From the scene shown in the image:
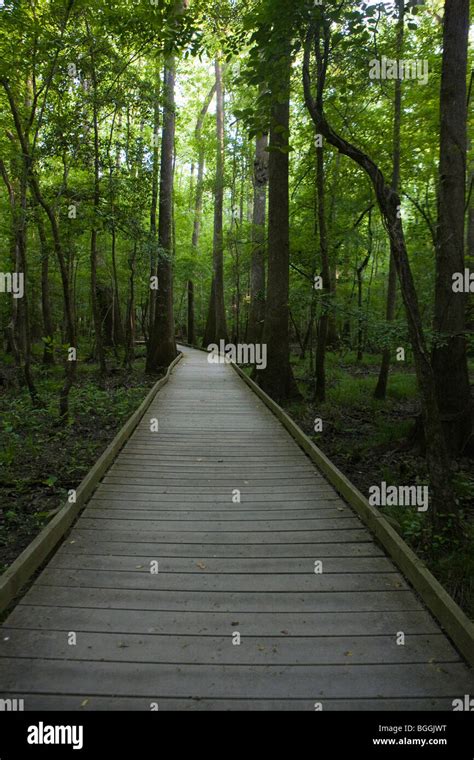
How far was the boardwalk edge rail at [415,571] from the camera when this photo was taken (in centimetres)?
274

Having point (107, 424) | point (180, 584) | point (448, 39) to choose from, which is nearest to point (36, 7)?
point (448, 39)

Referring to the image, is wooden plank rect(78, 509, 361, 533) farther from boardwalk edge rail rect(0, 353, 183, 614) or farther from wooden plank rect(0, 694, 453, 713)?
wooden plank rect(0, 694, 453, 713)

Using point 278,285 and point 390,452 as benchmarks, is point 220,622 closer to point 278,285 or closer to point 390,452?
point 390,452

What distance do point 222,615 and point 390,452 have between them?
16.1 feet

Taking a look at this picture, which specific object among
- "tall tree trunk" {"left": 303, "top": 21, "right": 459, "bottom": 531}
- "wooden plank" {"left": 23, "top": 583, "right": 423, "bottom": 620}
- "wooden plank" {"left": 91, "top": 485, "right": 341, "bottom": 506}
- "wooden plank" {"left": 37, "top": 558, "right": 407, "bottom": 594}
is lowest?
"wooden plank" {"left": 23, "top": 583, "right": 423, "bottom": 620}

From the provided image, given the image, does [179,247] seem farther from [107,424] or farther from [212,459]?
[212,459]

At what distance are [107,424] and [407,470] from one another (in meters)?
5.58

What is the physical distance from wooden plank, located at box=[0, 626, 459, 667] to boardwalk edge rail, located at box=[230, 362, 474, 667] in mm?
114

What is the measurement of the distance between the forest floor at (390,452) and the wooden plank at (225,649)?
2.71 feet

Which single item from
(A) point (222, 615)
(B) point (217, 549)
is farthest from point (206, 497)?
(A) point (222, 615)

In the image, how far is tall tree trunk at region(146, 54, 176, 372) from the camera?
47.2 feet

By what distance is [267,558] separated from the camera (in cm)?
386

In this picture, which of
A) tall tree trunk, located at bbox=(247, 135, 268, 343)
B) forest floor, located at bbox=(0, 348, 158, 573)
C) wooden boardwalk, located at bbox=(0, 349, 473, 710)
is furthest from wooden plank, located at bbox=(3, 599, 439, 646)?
tall tree trunk, located at bbox=(247, 135, 268, 343)
